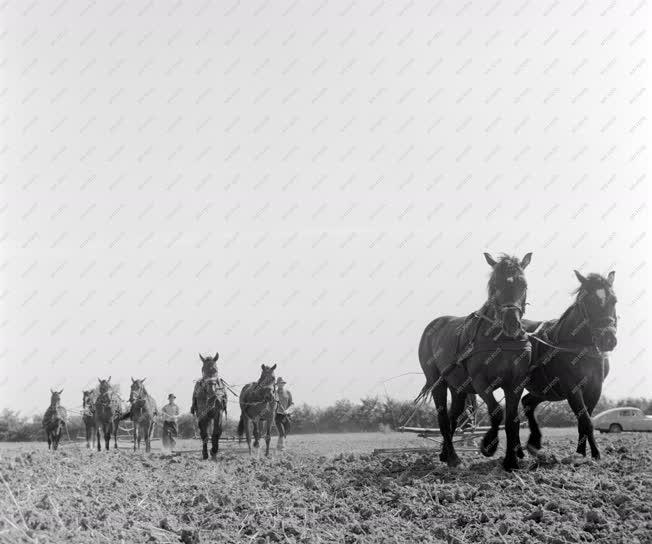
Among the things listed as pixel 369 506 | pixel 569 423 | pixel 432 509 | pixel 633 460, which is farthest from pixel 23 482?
pixel 569 423

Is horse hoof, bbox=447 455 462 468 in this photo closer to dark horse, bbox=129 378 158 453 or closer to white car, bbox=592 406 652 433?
dark horse, bbox=129 378 158 453

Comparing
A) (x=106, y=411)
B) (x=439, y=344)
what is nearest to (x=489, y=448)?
(x=439, y=344)

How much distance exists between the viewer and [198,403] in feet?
56.4

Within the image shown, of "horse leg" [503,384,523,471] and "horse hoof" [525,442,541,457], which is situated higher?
"horse leg" [503,384,523,471]

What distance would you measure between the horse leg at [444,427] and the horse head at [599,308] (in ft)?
8.91

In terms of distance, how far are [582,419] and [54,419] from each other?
18.6 m

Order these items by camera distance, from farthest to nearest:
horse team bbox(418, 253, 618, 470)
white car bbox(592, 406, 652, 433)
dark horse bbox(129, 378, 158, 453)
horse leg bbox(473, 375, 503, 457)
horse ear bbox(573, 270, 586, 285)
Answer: white car bbox(592, 406, 652, 433), dark horse bbox(129, 378, 158, 453), horse ear bbox(573, 270, 586, 285), horse leg bbox(473, 375, 503, 457), horse team bbox(418, 253, 618, 470)

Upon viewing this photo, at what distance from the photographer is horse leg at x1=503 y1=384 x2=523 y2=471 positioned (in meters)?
10.7

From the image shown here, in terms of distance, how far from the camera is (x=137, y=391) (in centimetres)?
2439

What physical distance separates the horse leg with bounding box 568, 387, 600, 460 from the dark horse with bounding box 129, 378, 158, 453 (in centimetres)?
1515

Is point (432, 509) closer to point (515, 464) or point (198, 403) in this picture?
point (515, 464)

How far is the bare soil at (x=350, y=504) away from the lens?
25.1 ft

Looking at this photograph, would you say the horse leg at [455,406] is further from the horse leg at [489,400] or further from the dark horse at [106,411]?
the dark horse at [106,411]

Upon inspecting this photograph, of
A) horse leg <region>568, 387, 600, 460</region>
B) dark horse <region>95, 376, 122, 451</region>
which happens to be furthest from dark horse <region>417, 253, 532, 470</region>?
dark horse <region>95, 376, 122, 451</region>
